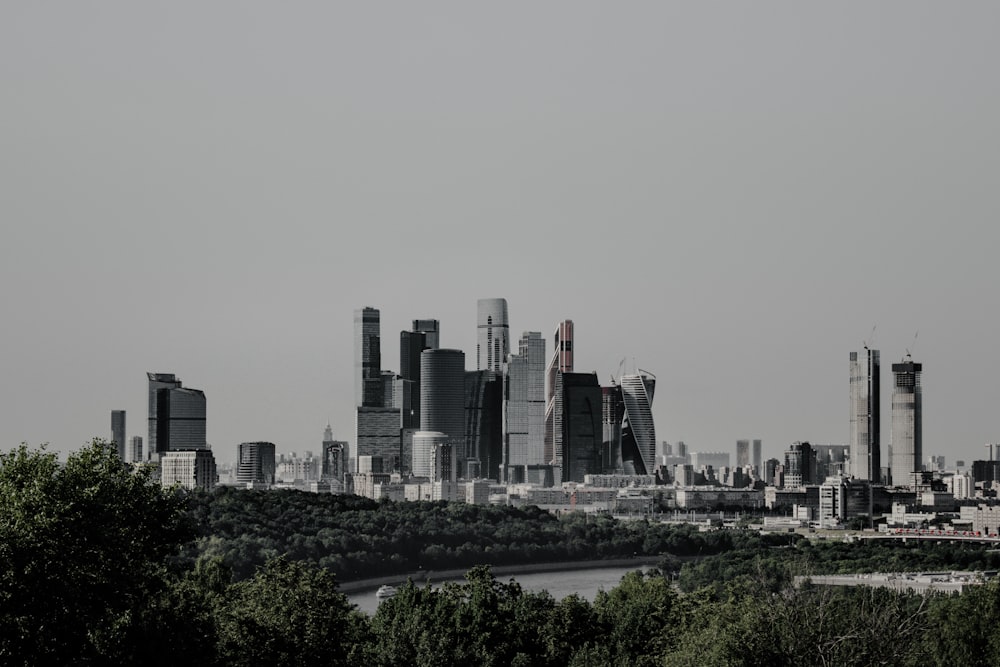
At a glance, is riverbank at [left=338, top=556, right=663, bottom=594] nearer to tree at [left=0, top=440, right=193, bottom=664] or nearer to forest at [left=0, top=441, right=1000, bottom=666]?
forest at [left=0, top=441, right=1000, bottom=666]

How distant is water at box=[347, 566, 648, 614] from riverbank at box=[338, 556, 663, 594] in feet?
3.64

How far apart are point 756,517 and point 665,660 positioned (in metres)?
161

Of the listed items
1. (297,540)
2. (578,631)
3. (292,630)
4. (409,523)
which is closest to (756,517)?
(409,523)

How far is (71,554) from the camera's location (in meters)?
25.1

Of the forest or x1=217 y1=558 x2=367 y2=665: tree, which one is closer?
the forest

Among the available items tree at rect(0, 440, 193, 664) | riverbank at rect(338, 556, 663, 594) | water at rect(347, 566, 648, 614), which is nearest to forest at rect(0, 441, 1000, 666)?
tree at rect(0, 440, 193, 664)

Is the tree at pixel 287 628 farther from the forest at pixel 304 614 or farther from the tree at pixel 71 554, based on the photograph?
the tree at pixel 71 554

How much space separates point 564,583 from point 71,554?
81451mm

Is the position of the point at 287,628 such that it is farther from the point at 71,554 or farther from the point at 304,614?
the point at 71,554

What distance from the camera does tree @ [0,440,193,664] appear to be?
24594 mm

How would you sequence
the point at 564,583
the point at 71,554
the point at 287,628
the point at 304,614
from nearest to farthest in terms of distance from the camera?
1. the point at 71,554
2. the point at 287,628
3. the point at 304,614
4. the point at 564,583

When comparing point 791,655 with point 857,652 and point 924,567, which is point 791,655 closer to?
point 857,652

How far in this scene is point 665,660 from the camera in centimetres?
3647

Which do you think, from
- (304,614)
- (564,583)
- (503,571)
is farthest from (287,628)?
(503,571)
